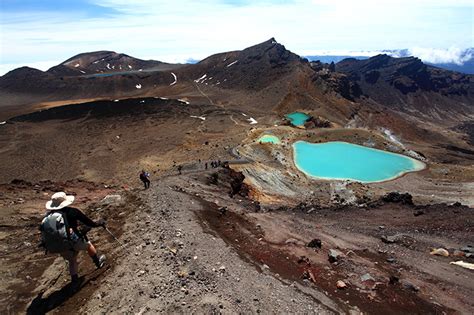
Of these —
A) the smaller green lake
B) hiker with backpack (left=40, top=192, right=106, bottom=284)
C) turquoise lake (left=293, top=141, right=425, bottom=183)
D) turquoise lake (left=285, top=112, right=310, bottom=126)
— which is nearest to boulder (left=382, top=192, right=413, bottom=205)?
turquoise lake (left=293, top=141, right=425, bottom=183)

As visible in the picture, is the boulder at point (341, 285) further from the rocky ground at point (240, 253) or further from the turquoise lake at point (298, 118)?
the turquoise lake at point (298, 118)

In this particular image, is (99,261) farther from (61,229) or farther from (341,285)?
(341,285)

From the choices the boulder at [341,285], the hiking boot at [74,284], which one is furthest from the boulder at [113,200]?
the boulder at [341,285]

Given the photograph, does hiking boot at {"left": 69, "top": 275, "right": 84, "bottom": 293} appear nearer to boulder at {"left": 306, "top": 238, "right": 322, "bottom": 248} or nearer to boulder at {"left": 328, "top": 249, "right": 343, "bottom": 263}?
boulder at {"left": 328, "top": 249, "right": 343, "bottom": 263}

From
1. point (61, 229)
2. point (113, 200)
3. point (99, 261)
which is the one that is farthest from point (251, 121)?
point (61, 229)

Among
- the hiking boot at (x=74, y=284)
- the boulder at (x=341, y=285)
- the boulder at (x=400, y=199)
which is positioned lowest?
the boulder at (x=400, y=199)

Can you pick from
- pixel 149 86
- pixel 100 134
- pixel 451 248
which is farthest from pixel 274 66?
pixel 451 248

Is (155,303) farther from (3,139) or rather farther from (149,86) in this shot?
(149,86)
